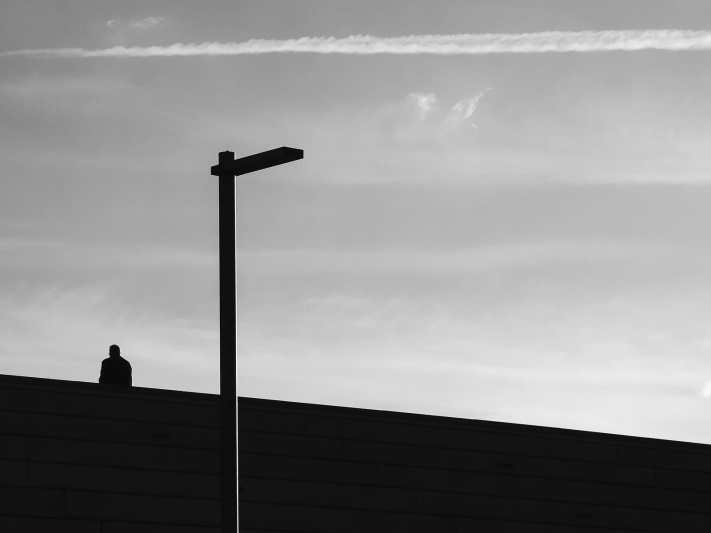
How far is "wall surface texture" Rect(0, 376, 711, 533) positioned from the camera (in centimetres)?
2105

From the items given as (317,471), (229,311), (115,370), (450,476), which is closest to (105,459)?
(115,370)

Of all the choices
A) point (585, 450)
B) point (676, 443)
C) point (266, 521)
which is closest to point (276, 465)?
point (266, 521)

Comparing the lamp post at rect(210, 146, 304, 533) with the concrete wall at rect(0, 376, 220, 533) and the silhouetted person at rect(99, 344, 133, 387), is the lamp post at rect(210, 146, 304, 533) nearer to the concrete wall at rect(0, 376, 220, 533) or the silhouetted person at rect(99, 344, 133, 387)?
the concrete wall at rect(0, 376, 220, 533)

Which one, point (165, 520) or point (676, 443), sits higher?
point (676, 443)

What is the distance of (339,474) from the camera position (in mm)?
23891

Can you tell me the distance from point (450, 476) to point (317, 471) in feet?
9.68

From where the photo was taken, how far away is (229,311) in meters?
14.2

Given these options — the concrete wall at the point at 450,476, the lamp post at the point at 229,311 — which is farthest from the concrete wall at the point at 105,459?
the lamp post at the point at 229,311

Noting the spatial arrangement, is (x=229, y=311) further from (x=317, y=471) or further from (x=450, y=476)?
(x=450, y=476)

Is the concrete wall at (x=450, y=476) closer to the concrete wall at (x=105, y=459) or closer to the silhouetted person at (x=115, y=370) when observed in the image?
the concrete wall at (x=105, y=459)

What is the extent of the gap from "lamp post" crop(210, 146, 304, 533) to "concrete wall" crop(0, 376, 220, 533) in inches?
297

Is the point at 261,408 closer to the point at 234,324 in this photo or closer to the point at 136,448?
the point at 136,448

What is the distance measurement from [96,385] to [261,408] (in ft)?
9.36

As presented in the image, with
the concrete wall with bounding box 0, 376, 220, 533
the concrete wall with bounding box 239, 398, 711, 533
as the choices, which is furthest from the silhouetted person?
the concrete wall with bounding box 239, 398, 711, 533
